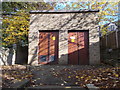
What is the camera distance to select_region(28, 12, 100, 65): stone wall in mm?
7672

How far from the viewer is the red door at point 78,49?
7.78 metres

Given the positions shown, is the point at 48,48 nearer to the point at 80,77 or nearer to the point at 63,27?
the point at 63,27

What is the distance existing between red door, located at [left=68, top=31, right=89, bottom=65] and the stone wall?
305 millimetres

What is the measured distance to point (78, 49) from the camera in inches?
308

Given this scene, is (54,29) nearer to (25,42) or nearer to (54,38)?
(54,38)

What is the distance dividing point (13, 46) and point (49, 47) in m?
3.05

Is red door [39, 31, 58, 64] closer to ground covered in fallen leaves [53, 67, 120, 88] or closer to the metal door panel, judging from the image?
the metal door panel

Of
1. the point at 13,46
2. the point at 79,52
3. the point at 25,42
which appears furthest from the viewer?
the point at 25,42

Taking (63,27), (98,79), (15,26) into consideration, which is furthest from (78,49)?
(15,26)

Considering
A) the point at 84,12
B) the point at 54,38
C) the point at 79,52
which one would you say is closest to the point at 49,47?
the point at 54,38

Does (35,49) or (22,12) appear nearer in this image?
(35,49)

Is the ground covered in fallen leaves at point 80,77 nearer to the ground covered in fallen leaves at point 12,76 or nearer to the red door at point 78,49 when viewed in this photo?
the ground covered in fallen leaves at point 12,76

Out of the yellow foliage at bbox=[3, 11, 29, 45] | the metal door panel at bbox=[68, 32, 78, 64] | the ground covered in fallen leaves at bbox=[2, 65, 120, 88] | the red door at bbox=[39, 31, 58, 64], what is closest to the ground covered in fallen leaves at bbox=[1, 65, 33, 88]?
the ground covered in fallen leaves at bbox=[2, 65, 120, 88]

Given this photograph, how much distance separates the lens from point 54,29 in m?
7.96
